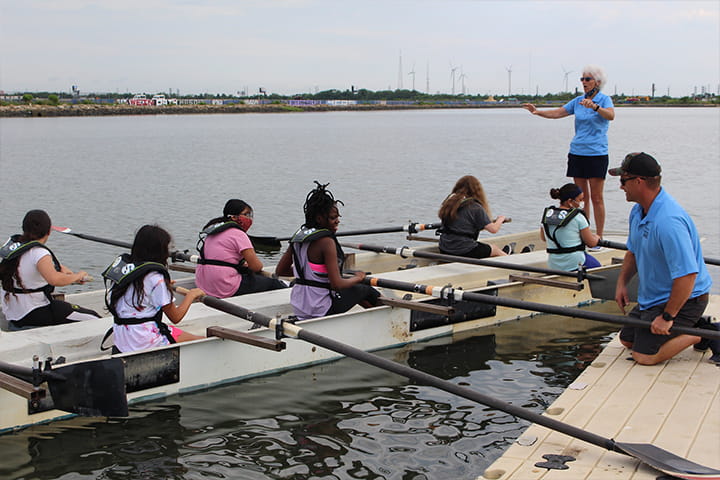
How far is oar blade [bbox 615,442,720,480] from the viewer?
5023 mm

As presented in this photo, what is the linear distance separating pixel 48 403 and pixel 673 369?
5639 mm

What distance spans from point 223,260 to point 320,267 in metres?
1.48

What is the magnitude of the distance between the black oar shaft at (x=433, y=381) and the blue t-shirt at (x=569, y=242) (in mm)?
4985

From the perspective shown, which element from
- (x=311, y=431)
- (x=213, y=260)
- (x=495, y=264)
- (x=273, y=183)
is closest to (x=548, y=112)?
(x=495, y=264)

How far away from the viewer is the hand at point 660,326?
6.71 m

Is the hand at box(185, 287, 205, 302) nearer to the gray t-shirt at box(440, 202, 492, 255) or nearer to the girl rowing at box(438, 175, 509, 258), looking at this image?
the girl rowing at box(438, 175, 509, 258)

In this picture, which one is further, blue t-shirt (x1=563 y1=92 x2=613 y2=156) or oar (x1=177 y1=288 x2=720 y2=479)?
blue t-shirt (x1=563 y1=92 x2=613 y2=156)

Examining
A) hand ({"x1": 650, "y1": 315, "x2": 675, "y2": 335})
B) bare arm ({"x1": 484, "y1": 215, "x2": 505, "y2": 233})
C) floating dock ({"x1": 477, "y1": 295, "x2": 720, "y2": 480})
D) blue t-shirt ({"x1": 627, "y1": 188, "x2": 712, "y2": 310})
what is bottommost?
floating dock ({"x1": 477, "y1": 295, "x2": 720, "y2": 480})

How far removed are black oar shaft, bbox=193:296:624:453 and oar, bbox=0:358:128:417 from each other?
4.47ft

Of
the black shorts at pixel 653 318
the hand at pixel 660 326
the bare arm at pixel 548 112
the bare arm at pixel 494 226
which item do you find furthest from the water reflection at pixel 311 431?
the bare arm at pixel 548 112

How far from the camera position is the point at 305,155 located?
49.3 m

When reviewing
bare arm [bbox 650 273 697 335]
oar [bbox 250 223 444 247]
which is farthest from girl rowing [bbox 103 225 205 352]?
oar [bbox 250 223 444 247]

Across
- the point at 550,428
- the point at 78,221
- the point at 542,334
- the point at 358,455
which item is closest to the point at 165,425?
the point at 358,455

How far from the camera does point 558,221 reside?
34.8 ft
